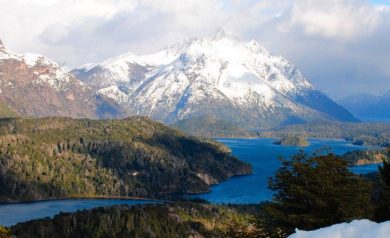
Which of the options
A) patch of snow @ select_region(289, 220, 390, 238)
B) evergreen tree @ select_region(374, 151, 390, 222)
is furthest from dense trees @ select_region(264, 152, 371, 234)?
patch of snow @ select_region(289, 220, 390, 238)

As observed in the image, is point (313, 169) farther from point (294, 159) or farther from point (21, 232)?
point (21, 232)

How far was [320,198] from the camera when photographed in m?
41.1

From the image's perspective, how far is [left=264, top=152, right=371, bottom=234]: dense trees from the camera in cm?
4072

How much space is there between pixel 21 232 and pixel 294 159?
172m

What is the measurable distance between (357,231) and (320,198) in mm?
22107

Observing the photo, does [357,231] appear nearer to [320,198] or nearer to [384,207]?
[384,207]

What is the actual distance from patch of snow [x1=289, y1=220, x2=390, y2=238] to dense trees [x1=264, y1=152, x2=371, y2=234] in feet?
65.7

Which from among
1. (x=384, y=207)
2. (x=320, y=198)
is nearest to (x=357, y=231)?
(x=384, y=207)

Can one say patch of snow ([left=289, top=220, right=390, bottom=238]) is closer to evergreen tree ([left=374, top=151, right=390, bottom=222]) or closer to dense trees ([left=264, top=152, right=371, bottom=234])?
dense trees ([left=264, top=152, right=371, bottom=234])

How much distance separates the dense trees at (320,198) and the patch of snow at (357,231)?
20034 millimetres

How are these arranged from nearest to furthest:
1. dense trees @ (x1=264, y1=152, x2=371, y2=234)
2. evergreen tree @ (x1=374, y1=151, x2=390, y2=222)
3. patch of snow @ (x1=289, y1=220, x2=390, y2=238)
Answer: patch of snow @ (x1=289, y1=220, x2=390, y2=238) < evergreen tree @ (x1=374, y1=151, x2=390, y2=222) < dense trees @ (x1=264, y1=152, x2=371, y2=234)

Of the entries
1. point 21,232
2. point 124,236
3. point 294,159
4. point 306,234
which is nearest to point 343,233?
point 306,234

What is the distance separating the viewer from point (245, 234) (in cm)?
4203

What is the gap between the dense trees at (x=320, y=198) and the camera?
40.7 m
